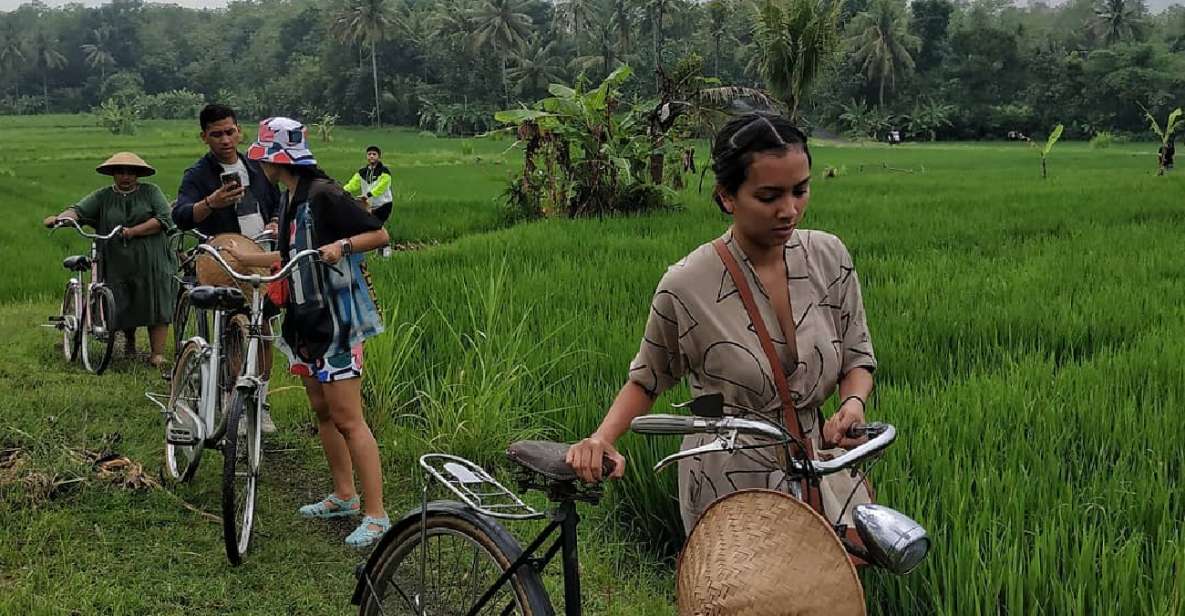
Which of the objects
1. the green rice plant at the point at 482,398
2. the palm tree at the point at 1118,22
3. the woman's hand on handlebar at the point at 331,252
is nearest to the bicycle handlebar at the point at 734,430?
the woman's hand on handlebar at the point at 331,252

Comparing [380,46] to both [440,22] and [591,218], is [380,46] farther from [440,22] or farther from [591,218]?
[591,218]

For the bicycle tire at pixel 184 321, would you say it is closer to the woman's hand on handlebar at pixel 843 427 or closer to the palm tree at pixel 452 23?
the woman's hand on handlebar at pixel 843 427

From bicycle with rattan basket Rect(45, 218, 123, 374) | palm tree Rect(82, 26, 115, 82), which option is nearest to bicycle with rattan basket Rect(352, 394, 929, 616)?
bicycle with rattan basket Rect(45, 218, 123, 374)

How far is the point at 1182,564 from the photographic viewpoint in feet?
6.63

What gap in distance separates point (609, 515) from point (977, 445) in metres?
1.18

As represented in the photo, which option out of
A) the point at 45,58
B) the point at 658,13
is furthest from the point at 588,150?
the point at 45,58

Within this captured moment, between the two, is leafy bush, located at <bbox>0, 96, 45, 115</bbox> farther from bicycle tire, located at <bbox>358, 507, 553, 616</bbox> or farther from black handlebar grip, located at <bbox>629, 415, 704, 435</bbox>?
black handlebar grip, located at <bbox>629, 415, 704, 435</bbox>

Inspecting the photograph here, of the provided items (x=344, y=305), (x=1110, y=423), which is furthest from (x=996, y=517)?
(x=344, y=305)

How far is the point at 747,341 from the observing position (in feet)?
5.72

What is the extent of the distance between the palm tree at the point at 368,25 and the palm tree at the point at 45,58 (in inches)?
1136

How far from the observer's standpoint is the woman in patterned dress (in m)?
1.68

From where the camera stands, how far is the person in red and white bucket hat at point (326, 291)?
10.1ft

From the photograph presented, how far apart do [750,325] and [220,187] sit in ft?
10.00

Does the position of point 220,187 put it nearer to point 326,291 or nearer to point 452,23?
point 326,291
